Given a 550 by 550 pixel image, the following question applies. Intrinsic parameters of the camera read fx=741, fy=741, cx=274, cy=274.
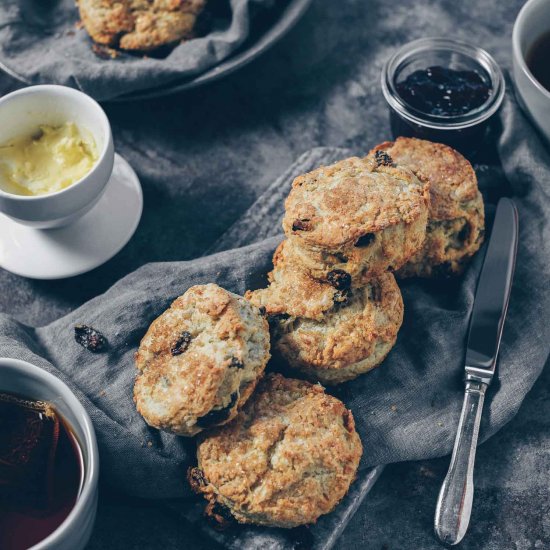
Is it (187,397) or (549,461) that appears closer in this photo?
(187,397)

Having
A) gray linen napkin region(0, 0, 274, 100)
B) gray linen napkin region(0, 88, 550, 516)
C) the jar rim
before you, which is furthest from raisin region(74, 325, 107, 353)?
the jar rim

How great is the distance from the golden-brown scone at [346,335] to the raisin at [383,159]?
433mm

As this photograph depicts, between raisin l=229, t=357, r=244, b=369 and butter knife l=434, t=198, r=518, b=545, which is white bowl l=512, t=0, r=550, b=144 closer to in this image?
butter knife l=434, t=198, r=518, b=545

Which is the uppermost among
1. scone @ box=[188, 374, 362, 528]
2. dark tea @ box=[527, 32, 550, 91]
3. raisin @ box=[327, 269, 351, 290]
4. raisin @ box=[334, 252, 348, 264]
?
dark tea @ box=[527, 32, 550, 91]

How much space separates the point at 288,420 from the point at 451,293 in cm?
97

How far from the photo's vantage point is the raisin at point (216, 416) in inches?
98.2

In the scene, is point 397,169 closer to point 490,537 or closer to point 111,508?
point 490,537

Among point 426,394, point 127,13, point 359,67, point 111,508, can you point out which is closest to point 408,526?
point 426,394

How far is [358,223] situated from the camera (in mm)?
2611

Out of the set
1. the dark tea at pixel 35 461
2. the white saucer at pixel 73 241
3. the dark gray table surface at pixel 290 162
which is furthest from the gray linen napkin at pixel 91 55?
the dark tea at pixel 35 461

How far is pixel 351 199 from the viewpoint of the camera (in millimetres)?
2672

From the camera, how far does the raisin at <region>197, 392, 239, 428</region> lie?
249 centimetres

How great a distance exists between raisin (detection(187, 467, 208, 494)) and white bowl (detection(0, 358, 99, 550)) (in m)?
0.37

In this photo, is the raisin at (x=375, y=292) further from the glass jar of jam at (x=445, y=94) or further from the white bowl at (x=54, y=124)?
the white bowl at (x=54, y=124)
